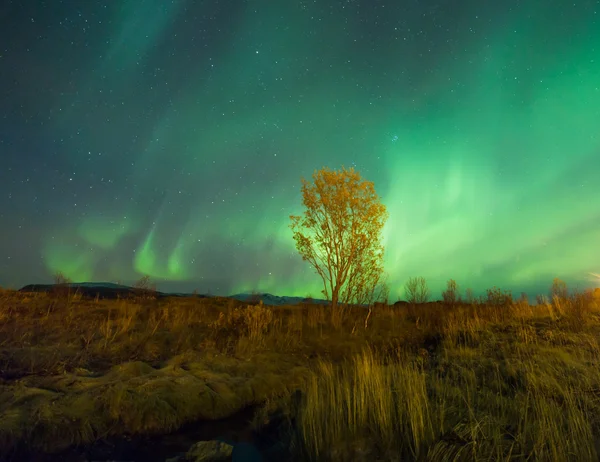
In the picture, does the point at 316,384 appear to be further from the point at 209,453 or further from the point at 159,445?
A: the point at 159,445

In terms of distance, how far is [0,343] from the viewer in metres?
10.3

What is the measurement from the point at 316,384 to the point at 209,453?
2.15 metres

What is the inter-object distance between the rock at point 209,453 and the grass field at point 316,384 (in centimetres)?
118

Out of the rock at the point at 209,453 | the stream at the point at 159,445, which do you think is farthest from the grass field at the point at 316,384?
the rock at the point at 209,453

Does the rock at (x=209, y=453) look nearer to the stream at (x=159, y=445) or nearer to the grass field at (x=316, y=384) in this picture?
the stream at (x=159, y=445)

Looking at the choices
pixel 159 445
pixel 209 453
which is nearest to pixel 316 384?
pixel 209 453

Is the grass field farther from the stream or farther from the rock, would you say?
the rock

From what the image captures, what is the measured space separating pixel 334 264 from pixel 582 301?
14531 mm

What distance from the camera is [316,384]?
22.1ft

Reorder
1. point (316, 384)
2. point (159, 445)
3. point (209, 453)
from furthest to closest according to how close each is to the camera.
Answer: point (159, 445) → point (316, 384) → point (209, 453)

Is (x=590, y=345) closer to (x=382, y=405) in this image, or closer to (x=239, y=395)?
(x=382, y=405)

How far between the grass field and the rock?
1177 millimetres

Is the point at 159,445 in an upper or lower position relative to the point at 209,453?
lower

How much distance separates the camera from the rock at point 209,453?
20.1 feet
